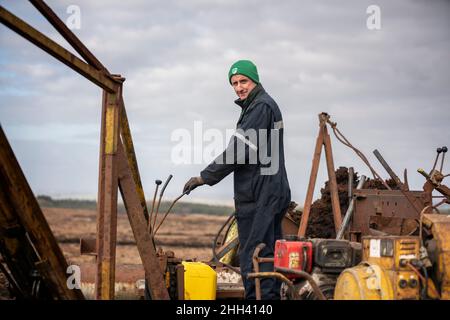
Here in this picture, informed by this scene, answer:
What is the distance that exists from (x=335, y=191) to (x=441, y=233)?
3.03m

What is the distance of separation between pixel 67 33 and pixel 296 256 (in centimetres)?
218

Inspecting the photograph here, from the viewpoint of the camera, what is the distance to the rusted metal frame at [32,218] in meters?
4.14

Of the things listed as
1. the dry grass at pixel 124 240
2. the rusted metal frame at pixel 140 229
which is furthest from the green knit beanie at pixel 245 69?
the dry grass at pixel 124 240

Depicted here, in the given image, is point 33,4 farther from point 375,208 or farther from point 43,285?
point 375,208

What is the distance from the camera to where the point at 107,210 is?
4.80 metres

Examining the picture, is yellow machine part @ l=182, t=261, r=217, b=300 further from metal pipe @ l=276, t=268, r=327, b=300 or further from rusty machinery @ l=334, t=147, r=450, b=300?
rusty machinery @ l=334, t=147, r=450, b=300

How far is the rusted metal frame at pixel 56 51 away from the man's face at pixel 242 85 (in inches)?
47.0

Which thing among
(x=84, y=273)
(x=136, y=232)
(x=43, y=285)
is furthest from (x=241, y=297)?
(x=84, y=273)

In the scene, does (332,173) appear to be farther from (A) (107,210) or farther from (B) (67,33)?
(B) (67,33)

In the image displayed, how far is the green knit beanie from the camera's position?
5750 millimetres

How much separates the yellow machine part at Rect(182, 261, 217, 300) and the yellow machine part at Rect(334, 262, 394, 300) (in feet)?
5.97

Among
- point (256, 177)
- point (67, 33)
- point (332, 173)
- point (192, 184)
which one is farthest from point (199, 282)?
point (67, 33)

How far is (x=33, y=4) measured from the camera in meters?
4.39

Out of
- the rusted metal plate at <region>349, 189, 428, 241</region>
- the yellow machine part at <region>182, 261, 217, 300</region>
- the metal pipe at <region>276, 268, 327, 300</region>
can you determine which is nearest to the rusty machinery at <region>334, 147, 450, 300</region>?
the metal pipe at <region>276, 268, 327, 300</region>
